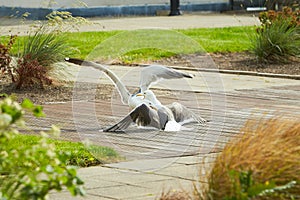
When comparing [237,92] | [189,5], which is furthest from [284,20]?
[189,5]

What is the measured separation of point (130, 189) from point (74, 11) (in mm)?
19895

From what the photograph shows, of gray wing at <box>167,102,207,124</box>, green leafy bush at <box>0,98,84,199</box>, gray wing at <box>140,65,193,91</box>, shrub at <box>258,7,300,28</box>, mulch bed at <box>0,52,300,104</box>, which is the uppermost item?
green leafy bush at <box>0,98,84,199</box>

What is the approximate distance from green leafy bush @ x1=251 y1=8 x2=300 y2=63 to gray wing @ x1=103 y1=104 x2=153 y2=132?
6.94 metres

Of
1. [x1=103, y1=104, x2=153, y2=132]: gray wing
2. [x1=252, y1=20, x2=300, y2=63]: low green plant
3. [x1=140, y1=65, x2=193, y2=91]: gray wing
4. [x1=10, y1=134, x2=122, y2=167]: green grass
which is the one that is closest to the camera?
[x1=10, y1=134, x2=122, y2=167]: green grass

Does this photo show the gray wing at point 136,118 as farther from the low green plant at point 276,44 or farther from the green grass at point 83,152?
the low green plant at point 276,44

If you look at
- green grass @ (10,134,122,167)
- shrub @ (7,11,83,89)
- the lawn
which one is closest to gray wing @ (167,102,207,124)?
the lawn

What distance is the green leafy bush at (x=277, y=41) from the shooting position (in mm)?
15782

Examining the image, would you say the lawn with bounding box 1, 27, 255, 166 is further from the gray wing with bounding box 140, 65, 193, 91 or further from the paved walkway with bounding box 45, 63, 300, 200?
the gray wing with bounding box 140, 65, 193, 91

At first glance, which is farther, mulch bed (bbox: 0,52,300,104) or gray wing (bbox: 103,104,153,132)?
mulch bed (bbox: 0,52,300,104)

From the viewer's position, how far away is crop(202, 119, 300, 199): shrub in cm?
488

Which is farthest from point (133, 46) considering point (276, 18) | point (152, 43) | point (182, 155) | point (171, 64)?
point (276, 18)

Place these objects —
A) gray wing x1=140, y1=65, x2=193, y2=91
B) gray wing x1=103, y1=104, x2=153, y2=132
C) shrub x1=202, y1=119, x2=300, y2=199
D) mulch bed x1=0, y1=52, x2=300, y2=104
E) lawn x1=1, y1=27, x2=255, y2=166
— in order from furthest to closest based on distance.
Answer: mulch bed x1=0, y1=52, x2=300, y2=104
gray wing x1=140, y1=65, x2=193, y2=91
gray wing x1=103, y1=104, x2=153, y2=132
lawn x1=1, y1=27, x2=255, y2=166
shrub x1=202, y1=119, x2=300, y2=199

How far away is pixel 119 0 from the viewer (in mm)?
28125

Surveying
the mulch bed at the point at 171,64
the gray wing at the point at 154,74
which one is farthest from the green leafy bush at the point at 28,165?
the mulch bed at the point at 171,64
